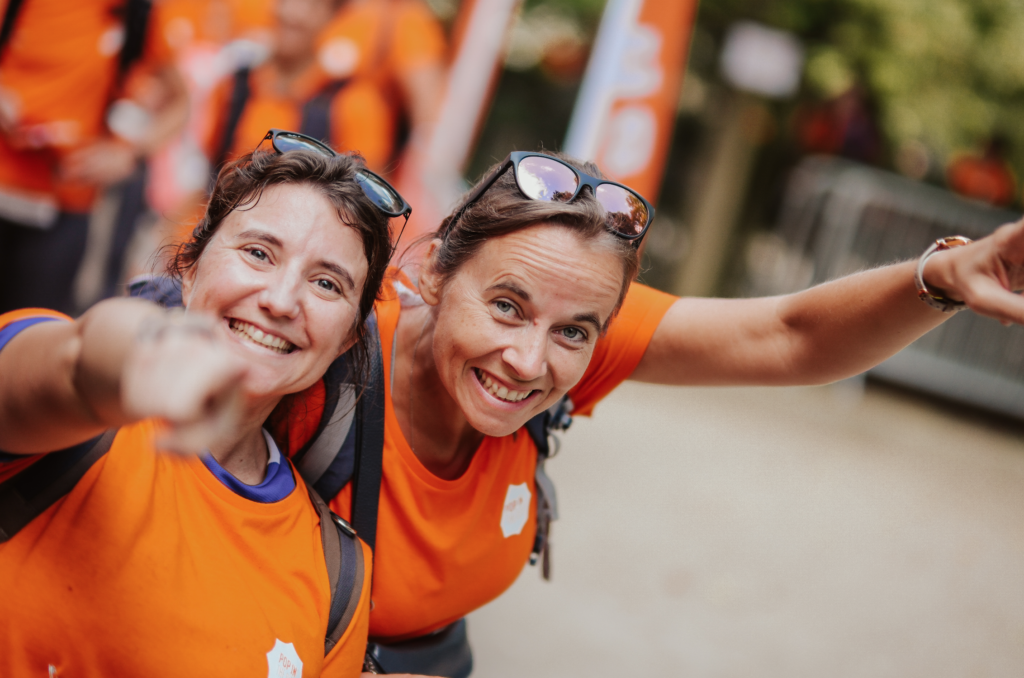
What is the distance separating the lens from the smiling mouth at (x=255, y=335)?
59.2 inches

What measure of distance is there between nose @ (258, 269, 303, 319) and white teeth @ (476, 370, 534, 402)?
1.65 ft

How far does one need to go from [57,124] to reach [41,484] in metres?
3.20

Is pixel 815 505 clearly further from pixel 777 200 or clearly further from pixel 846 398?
pixel 777 200

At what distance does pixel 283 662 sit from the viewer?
1.50 metres

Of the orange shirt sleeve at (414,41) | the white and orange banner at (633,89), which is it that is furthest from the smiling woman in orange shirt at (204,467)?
the orange shirt sleeve at (414,41)

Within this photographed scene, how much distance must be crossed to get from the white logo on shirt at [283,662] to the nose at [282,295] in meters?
0.60

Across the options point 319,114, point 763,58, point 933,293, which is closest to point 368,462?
point 933,293

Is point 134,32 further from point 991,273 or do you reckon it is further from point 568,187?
point 991,273

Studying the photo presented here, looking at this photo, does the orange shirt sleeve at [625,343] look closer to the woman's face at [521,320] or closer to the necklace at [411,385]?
the woman's face at [521,320]

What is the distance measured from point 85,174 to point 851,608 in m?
4.60

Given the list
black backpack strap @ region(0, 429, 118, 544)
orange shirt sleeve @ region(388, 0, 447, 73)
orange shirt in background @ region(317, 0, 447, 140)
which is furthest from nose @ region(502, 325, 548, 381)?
orange shirt sleeve @ region(388, 0, 447, 73)

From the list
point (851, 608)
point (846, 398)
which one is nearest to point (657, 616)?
point (851, 608)

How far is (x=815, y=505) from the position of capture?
593 cm

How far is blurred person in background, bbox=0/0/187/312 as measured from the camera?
3682mm
